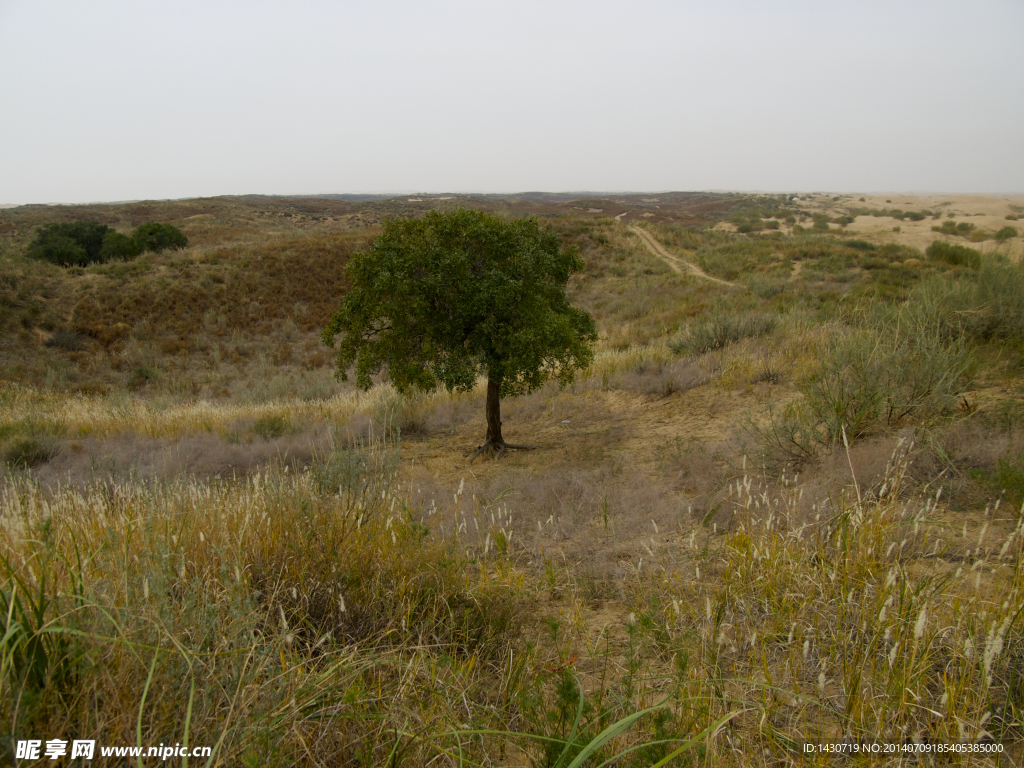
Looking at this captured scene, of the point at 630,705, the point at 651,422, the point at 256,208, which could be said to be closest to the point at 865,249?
the point at 651,422

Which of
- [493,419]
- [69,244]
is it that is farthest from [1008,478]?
A: [69,244]

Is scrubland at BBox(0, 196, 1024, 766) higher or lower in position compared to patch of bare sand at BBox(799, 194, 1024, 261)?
lower

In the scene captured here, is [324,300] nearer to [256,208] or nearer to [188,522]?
[188,522]

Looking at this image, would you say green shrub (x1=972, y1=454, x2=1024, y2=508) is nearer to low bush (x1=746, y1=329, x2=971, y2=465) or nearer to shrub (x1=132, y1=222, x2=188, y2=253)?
low bush (x1=746, y1=329, x2=971, y2=465)

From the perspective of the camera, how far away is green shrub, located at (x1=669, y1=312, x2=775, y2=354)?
11.3 metres

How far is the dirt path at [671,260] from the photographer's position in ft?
88.4

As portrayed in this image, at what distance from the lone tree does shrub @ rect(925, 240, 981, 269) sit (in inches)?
902

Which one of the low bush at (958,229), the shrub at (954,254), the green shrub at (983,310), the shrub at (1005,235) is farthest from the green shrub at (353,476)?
the low bush at (958,229)

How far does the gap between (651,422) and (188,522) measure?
6.68 m

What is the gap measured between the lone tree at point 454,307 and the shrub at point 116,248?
2984 centimetres

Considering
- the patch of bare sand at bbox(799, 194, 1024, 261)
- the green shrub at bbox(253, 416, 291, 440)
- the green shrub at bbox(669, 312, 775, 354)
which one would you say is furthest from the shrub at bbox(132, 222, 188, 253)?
the patch of bare sand at bbox(799, 194, 1024, 261)

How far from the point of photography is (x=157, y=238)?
3206 cm

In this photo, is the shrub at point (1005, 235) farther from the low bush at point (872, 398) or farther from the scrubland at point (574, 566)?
the low bush at point (872, 398)

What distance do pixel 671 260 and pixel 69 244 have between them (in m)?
34.9
